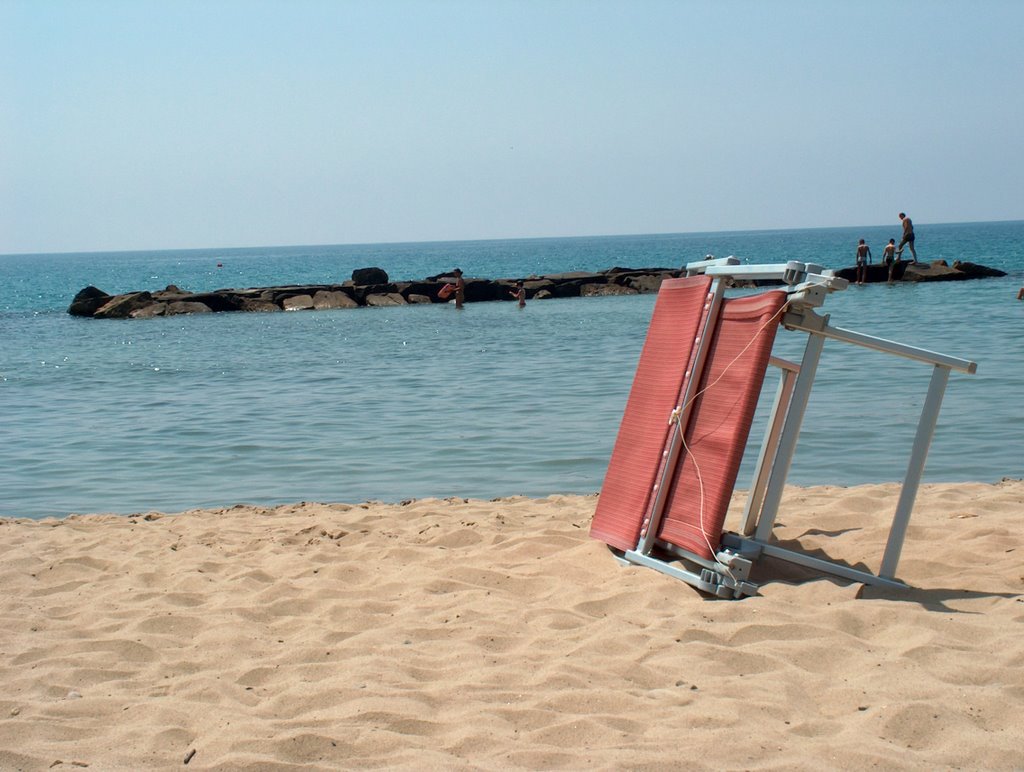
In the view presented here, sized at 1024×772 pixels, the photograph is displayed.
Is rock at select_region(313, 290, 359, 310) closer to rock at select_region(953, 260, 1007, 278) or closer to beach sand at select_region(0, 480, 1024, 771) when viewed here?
rock at select_region(953, 260, 1007, 278)

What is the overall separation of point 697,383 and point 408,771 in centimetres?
259

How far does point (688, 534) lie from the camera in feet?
15.9

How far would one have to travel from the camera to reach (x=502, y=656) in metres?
4.09

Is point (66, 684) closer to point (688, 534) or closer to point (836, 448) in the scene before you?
point (688, 534)

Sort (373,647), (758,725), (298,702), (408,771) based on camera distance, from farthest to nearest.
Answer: (373,647) < (298,702) < (758,725) < (408,771)

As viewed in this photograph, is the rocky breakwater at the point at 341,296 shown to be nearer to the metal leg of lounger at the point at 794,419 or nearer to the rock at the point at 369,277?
the rock at the point at 369,277

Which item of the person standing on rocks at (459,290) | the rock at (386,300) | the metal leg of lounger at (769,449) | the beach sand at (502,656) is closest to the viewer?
the beach sand at (502,656)

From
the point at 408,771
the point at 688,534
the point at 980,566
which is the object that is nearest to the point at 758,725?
the point at 408,771

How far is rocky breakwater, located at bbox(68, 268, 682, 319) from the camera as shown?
3766cm

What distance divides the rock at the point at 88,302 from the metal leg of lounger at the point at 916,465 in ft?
126

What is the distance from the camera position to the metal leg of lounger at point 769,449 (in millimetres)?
5586

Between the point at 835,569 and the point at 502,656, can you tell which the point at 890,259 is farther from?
the point at 502,656

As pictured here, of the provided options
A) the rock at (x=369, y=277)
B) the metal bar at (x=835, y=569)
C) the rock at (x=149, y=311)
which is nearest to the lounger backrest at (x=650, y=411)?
the metal bar at (x=835, y=569)

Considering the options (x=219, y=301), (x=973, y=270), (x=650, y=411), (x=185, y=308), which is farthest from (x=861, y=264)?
(x=650, y=411)
